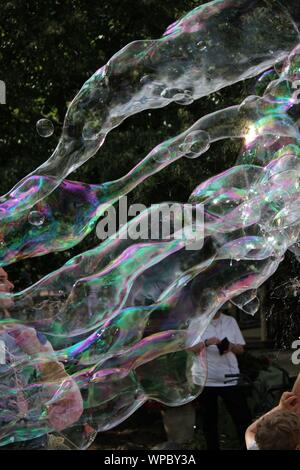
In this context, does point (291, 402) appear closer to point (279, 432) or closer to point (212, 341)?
point (279, 432)

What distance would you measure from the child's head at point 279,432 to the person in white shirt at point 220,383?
3209mm

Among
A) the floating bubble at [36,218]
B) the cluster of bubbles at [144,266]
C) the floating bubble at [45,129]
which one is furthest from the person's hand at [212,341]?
the floating bubble at [36,218]

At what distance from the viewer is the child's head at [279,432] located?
3604mm

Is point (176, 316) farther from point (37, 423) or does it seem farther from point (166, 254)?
point (37, 423)

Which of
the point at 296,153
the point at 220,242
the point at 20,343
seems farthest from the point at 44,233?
the point at 296,153

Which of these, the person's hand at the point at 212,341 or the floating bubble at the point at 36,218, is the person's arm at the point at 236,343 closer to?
the person's hand at the point at 212,341

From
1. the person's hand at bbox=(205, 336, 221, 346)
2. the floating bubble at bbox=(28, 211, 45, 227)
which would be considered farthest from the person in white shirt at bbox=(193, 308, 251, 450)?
the floating bubble at bbox=(28, 211, 45, 227)

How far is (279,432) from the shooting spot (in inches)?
142

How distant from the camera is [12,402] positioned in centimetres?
440

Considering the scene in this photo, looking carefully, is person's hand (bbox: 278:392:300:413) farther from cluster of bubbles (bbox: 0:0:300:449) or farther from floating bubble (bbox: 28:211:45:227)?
floating bubble (bbox: 28:211:45:227)

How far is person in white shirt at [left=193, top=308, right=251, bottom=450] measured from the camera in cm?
696

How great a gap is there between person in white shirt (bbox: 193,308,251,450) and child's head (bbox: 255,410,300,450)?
3209mm

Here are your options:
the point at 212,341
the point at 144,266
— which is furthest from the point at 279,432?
the point at 212,341
